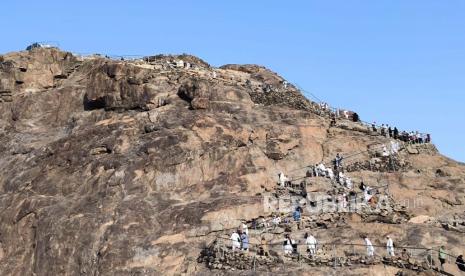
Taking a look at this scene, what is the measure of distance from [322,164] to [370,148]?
567cm

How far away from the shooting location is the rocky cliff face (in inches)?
1604

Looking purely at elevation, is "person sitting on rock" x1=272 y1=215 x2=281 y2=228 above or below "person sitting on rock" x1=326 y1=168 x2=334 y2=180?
below

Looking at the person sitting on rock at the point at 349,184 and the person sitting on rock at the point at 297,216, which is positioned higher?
the person sitting on rock at the point at 349,184

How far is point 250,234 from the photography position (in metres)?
40.0

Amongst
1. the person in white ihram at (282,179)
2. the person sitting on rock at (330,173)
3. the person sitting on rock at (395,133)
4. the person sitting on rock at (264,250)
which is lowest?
the person sitting on rock at (264,250)

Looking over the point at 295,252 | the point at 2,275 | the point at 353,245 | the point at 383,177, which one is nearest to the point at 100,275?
the point at 2,275

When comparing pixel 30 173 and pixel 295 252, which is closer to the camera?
pixel 295 252

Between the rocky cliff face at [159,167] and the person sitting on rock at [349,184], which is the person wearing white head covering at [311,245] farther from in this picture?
the person sitting on rock at [349,184]

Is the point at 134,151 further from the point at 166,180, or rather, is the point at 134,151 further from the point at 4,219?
the point at 4,219

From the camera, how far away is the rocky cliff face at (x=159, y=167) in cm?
4075

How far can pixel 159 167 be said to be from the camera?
4491 centimetres

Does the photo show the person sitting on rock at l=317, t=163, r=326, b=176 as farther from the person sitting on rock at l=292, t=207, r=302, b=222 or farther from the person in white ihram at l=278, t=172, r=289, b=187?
the person sitting on rock at l=292, t=207, r=302, b=222

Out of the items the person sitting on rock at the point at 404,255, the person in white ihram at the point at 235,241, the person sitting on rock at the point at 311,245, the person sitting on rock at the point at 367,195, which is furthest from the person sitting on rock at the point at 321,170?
the person sitting on rock at the point at 404,255

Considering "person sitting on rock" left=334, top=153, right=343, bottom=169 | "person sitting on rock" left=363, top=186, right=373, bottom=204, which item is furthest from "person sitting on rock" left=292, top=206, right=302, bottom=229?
"person sitting on rock" left=334, top=153, right=343, bottom=169
